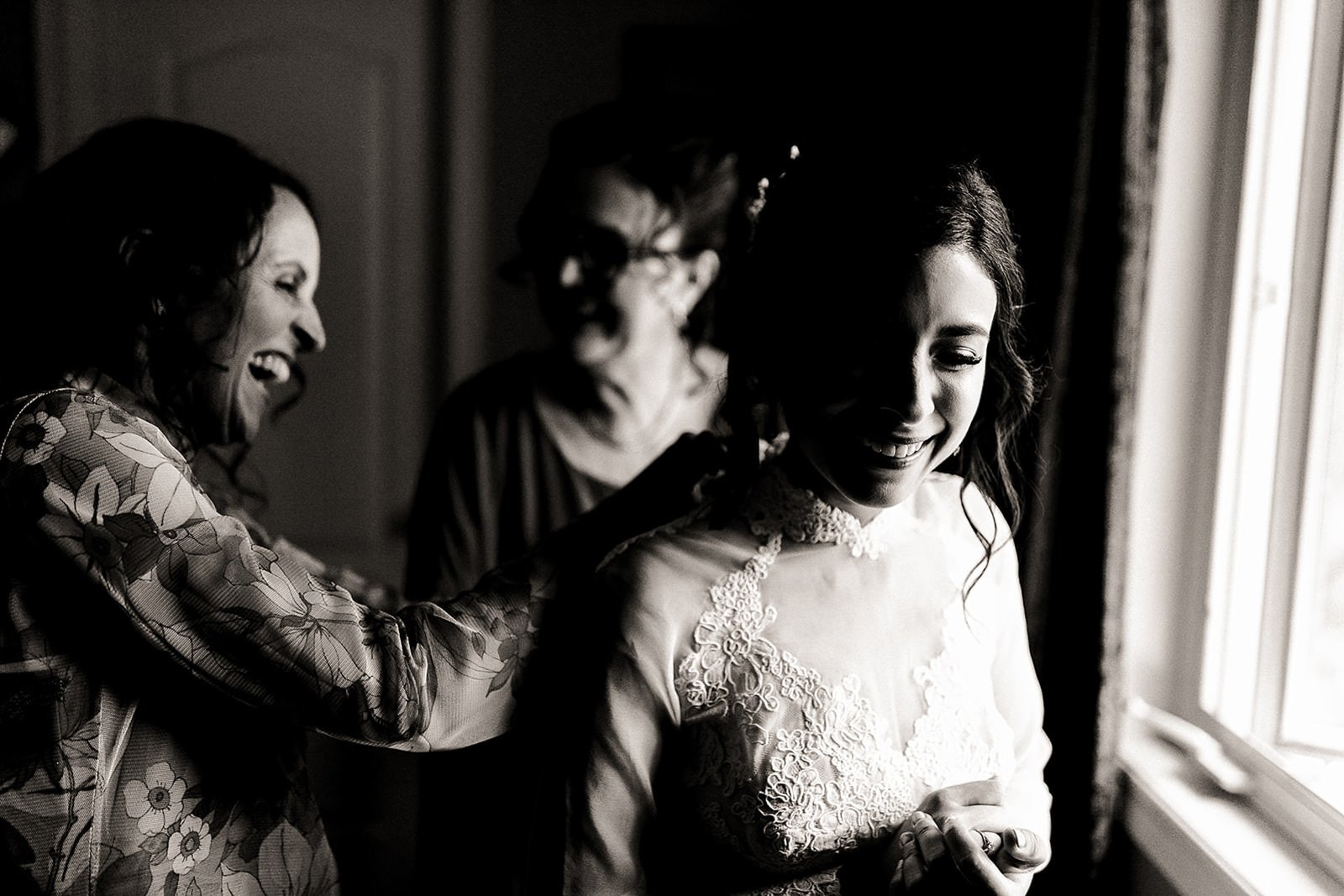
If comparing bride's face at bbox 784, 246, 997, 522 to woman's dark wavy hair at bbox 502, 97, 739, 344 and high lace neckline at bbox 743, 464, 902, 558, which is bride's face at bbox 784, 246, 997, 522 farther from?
woman's dark wavy hair at bbox 502, 97, 739, 344

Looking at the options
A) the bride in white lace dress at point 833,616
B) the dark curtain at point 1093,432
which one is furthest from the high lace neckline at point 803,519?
the dark curtain at point 1093,432

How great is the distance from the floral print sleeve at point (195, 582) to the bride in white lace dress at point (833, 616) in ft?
0.68

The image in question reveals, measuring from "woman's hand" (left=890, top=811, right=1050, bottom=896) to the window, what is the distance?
1.75 ft

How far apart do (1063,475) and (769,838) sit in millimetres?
748

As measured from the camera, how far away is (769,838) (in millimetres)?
923

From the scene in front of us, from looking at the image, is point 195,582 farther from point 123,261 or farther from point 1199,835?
point 1199,835

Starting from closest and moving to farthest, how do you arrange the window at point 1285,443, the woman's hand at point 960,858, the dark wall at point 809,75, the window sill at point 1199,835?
the woman's hand at point 960,858
the window sill at point 1199,835
the window at point 1285,443
the dark wall at point 809,75

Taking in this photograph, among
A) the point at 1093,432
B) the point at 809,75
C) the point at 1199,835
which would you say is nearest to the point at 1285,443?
the point at 1093,432

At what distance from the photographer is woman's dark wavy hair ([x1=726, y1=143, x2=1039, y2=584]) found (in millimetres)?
884

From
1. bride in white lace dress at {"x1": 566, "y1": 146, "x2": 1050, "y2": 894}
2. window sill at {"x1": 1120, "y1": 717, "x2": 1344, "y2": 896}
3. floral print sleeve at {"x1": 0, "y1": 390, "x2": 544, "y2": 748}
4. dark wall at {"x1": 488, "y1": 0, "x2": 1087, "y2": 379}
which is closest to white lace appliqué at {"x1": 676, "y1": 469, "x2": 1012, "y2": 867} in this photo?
bride in white lace dress at {"x1": 566, "y1": 146, "x2": 1050, "y2": 894}

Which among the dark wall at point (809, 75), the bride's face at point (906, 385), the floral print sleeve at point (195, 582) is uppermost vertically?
the dark wall at point (809, 75)

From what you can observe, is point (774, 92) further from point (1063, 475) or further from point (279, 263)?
point (279, 263)

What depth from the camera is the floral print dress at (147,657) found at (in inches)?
36.3

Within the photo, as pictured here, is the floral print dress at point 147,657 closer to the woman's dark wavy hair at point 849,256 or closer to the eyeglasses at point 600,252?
the woman's dark wavy hair at point 849,256
